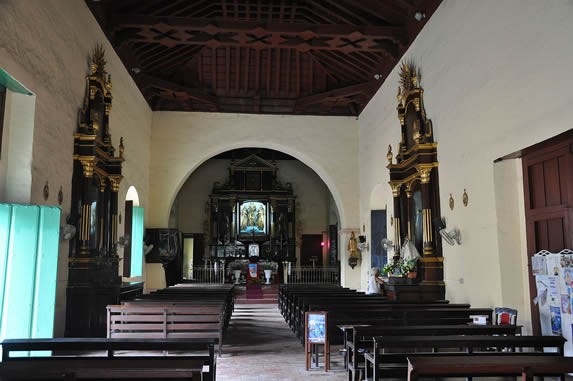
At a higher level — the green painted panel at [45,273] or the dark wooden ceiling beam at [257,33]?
the dark wooden ceiling beam at [257,33]

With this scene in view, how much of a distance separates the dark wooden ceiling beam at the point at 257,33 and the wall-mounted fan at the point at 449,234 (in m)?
4.34

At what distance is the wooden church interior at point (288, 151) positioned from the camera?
526cm

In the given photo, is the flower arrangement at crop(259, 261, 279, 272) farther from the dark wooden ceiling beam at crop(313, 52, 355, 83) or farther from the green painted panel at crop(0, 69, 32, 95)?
the green painted panel at crop(0, 69, 32, 95)

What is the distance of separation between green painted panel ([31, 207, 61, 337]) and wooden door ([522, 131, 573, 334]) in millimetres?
6264

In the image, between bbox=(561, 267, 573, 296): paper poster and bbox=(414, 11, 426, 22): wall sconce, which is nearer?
bbox=(561, 267, 573, 296): paper poster

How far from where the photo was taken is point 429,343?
412cm

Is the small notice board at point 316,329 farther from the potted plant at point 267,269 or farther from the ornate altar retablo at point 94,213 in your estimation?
the potted plant at point 267,269

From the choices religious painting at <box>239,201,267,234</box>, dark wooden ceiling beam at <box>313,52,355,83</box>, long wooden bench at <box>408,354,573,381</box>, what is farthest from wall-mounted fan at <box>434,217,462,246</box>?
religious painting at <box>239,201,267,234</box>

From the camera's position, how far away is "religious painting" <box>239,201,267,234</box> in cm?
2084

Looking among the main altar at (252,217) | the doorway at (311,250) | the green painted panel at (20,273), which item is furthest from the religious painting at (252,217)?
the green painted panel at (20,273)

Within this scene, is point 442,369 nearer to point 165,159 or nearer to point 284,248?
point 165,159

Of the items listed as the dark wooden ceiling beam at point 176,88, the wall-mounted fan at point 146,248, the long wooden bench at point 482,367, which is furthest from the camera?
the wall-mounted fan at point 146,248

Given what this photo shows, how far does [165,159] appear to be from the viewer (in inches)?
591

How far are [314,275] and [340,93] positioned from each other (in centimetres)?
873
